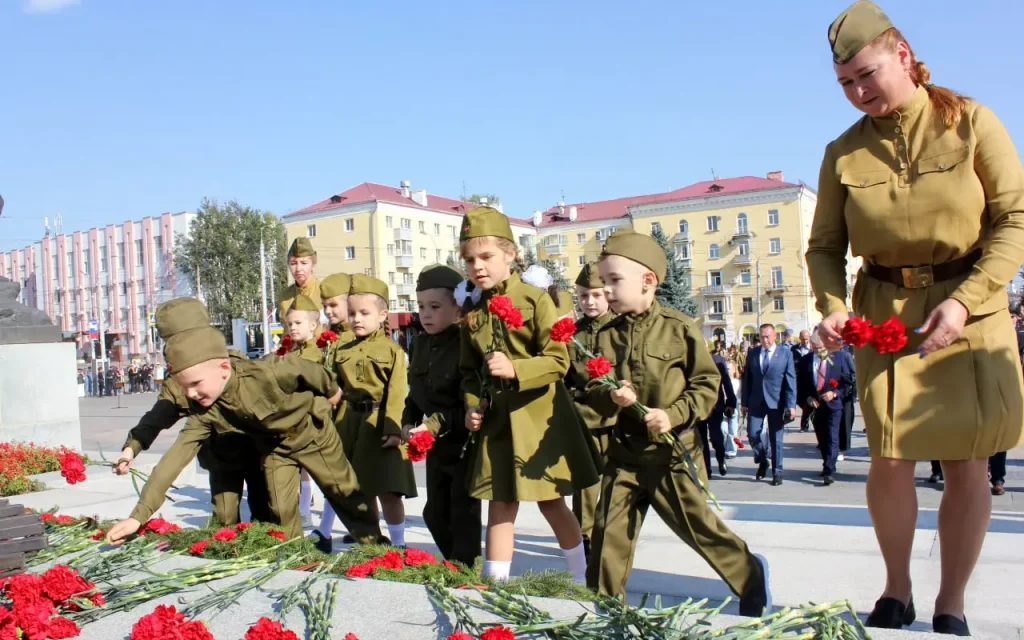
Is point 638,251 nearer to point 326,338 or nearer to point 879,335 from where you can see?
point 879,335

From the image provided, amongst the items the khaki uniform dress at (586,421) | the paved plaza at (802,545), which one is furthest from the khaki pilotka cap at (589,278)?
the paved plaza at (802,545)

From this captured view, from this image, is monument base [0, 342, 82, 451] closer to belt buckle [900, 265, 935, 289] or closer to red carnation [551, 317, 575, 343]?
red carnation [551, 317, 575, 343]

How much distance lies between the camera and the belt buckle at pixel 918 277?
3.04 m

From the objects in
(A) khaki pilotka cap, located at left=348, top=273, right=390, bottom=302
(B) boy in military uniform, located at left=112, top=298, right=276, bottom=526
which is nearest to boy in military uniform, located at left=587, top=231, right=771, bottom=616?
A: (B) boy in military uniform, located at left=112, top=298, right=276, bottom=526

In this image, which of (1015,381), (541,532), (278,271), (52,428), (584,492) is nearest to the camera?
(1015,381)

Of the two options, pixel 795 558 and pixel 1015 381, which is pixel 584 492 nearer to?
pixel 795 558

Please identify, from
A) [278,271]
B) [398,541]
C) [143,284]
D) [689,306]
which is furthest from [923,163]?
[143,284]

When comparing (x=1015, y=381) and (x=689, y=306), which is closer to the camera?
(x=1015, y=381)

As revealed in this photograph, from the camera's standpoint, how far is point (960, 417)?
115 inches

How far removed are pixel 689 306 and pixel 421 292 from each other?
1721 inches

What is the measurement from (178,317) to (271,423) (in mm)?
817

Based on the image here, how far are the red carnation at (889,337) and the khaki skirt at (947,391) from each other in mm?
191

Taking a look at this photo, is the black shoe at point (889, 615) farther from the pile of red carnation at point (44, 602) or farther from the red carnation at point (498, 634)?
the pile of red carnation at point (44, 602)

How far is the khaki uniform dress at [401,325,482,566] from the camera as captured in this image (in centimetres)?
479
